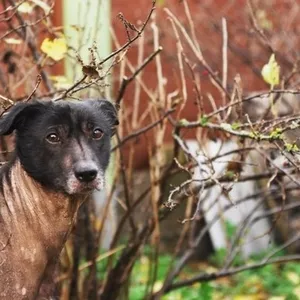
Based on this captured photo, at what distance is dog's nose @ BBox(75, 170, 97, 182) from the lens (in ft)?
10.6

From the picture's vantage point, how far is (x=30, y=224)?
3.42 metres

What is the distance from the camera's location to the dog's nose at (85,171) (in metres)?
3.23

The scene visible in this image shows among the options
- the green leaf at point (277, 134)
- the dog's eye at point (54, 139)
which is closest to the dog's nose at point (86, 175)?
the dog's eye at point (54, 139)

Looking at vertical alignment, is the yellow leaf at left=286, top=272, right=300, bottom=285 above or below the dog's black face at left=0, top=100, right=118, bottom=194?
below

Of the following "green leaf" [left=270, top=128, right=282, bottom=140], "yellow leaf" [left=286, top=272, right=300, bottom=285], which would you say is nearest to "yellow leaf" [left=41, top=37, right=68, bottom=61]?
"green leaf" [left=270, top=128, right=282, bottom=140]

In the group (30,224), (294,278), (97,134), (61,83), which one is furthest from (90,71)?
(294,278)

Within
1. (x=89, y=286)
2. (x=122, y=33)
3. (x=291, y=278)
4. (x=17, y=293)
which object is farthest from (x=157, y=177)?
(x=122, y=33)

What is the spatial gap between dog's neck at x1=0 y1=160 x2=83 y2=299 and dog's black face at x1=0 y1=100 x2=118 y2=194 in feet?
0.22

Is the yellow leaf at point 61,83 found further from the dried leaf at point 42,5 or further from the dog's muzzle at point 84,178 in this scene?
the dog's muzzle at point 84,178

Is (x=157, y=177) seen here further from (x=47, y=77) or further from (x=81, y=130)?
(x=81, y=130)

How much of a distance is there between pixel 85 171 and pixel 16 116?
0.37 meters

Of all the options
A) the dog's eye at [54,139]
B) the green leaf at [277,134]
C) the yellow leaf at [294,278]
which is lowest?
the yellow leaf at [294,278]

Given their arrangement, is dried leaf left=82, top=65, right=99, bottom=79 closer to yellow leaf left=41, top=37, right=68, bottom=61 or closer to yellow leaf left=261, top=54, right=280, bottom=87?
yellow leaf left=41, top=37, right=68, bottom=61

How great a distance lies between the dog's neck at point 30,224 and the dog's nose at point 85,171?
19 centimetres
